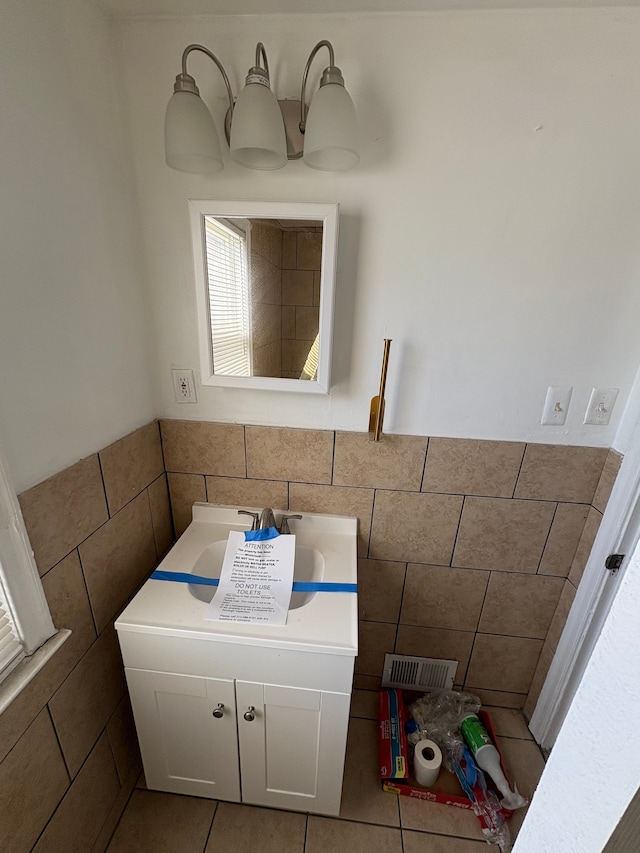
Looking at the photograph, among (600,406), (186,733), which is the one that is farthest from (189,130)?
(186,733)

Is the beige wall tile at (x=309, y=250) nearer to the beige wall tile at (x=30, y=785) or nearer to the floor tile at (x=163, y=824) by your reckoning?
the beige wall tile at (x=30, y=785)

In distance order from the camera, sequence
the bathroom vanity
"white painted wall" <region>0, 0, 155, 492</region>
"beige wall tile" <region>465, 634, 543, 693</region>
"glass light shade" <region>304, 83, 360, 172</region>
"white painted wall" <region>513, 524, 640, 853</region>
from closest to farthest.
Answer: "white painted wall" <region>513, 524, 640, 853</region> < "white painted wall" <region>0, 0, 155, 492</region> < "glass light shade" <region>304, 83, 360, 172</region> < the bathroom vanity < "beige wall tile" <region>465, 634, 543, 693</region>

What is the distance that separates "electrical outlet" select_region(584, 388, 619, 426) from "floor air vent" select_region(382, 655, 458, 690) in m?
1.01

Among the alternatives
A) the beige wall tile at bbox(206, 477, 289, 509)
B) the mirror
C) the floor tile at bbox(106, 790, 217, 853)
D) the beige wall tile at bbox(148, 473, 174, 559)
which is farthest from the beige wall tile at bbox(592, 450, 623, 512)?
the floor tile at bbox(106, 790, 217, 853)

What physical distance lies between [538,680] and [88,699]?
1485 millimetres

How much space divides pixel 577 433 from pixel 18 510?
4.64 ft

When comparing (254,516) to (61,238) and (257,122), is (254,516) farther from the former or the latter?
(257,122)

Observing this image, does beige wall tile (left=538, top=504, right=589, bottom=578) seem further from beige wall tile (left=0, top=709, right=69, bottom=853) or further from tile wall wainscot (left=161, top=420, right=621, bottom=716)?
beige wall tile (left=0, top=709, right=69, bottom=853)

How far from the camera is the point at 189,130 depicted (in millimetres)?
815

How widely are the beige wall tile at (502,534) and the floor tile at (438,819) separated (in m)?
0.75

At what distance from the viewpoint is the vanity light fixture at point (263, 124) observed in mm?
785

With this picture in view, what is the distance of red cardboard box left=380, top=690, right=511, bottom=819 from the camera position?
3.78 ft

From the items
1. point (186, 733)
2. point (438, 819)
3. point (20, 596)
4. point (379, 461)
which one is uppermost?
point (379, 461)

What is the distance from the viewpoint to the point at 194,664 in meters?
0.92
